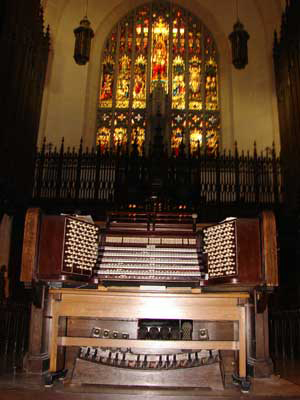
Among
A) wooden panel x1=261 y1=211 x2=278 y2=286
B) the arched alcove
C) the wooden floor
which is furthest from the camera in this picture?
the arched alcove

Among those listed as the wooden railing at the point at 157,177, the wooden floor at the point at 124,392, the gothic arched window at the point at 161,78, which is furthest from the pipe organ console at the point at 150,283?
the gothic arched window at the point at 161,78

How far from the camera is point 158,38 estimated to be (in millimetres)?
12805

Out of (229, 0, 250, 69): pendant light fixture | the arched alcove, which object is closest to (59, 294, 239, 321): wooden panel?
(229, 0, 250, 69): pendant light fixture

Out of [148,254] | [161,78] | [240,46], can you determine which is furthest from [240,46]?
[148,254]

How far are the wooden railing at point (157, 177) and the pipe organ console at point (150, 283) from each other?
17.5ft

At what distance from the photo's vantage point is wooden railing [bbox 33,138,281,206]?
9.38 meters

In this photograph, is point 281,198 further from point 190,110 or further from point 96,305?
point 96,305

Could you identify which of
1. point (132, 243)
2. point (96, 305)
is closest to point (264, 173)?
point (132, 243)

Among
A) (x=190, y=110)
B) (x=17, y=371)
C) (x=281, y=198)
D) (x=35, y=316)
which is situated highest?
(x=190, y=110)

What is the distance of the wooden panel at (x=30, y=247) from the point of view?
3334 millimetres

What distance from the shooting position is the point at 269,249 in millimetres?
3373

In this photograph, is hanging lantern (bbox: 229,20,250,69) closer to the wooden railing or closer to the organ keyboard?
the wooden railing

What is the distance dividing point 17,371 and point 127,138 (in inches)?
345

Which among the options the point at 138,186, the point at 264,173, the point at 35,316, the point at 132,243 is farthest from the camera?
the point at 264,173
